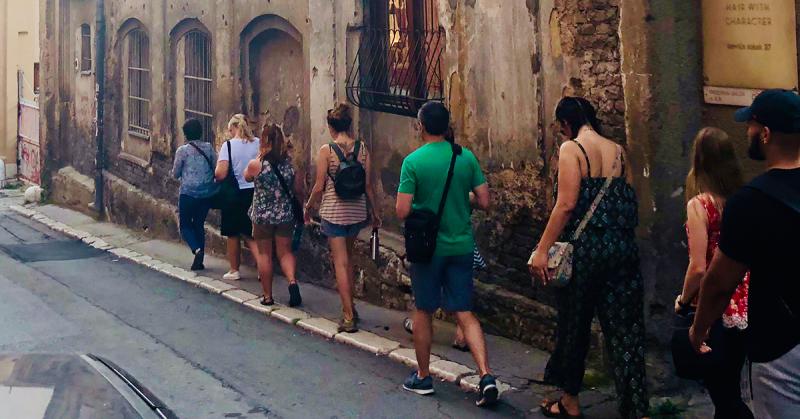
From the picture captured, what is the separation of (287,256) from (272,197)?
549 millimetres

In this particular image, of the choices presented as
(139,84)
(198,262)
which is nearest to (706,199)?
(198,262)

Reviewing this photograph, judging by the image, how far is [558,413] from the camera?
558 centimetres

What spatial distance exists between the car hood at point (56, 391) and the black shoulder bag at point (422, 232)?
2.29 meters

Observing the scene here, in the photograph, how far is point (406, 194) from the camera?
5812 mm

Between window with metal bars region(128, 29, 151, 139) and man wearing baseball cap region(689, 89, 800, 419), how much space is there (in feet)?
39.8

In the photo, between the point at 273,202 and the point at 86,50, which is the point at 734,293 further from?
the point at 86,50

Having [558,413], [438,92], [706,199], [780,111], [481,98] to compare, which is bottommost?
[558,413]

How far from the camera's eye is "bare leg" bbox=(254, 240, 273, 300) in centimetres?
854

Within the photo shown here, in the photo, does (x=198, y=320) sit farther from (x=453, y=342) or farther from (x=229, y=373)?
(x=453, y=342)

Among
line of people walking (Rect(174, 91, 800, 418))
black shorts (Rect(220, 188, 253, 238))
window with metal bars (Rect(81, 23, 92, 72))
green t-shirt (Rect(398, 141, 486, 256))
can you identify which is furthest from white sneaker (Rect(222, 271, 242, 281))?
window with metal bars (Rect(81, 23, 92, 72))

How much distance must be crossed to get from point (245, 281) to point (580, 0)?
16.0 feet

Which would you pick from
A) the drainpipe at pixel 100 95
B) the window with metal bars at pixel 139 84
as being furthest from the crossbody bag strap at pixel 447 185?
the drainpipe at pixel 100 95

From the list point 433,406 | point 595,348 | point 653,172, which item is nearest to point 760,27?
point 653,172

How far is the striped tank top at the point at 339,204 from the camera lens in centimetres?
745
